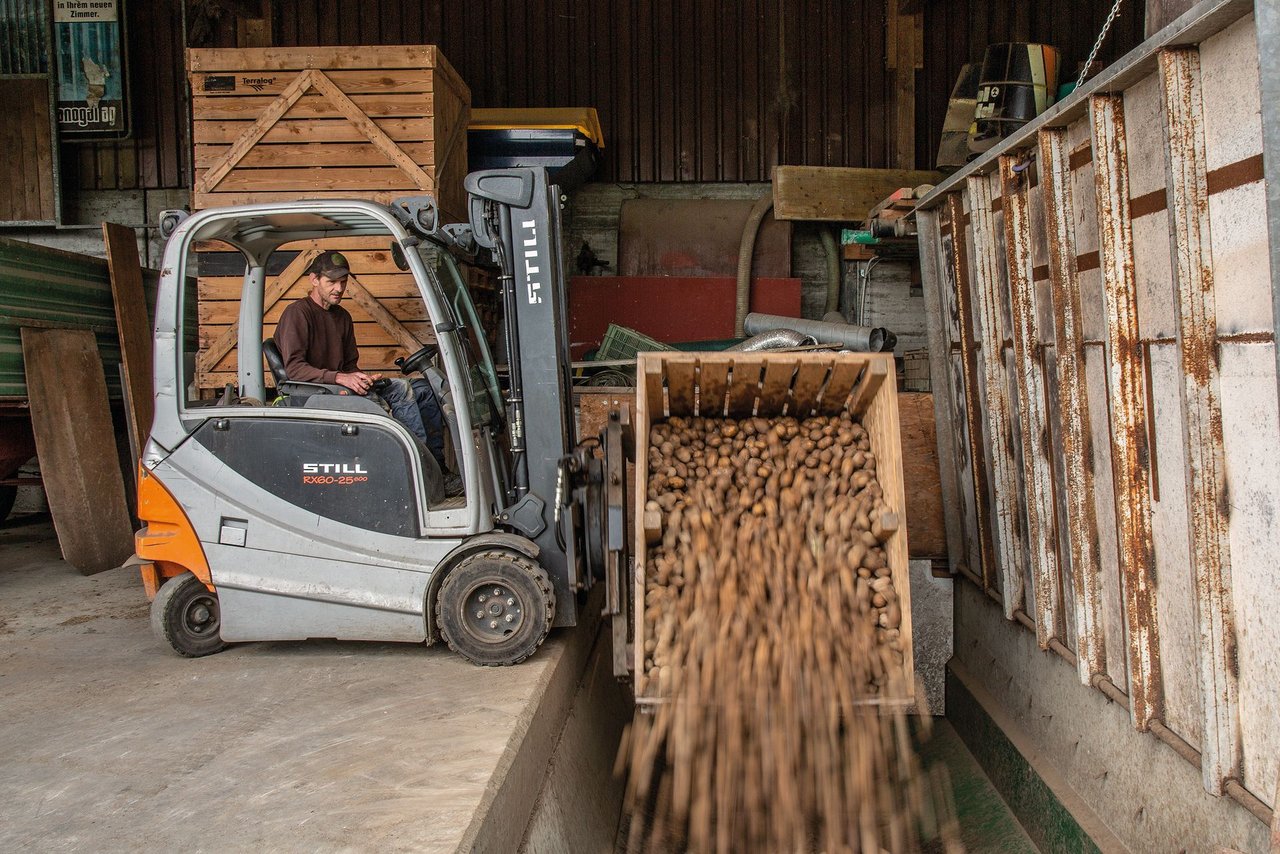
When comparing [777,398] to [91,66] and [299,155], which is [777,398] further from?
[91,66]

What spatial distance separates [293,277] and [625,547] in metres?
3.54

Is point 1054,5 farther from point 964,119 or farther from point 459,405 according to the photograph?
point 459,405

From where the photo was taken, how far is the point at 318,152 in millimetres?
6754

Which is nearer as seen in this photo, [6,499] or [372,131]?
[372,131]

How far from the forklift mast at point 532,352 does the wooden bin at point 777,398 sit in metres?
0.61

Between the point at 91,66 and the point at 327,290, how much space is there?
5933 mm

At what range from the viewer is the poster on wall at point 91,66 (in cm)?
919

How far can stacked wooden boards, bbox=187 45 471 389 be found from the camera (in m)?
6.68

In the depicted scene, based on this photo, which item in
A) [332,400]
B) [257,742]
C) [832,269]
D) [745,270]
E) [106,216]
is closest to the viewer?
[257,742]

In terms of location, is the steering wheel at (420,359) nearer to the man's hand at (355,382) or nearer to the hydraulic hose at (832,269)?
the man's hand at (355,382)

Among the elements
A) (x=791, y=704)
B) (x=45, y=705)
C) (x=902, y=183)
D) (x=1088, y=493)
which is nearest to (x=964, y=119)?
(x=902, y=183)

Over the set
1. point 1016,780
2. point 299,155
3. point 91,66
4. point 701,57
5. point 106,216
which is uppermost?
point 91,66

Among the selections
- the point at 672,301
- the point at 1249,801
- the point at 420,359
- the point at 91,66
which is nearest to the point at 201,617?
the point at 420,359

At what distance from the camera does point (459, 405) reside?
458 cm
